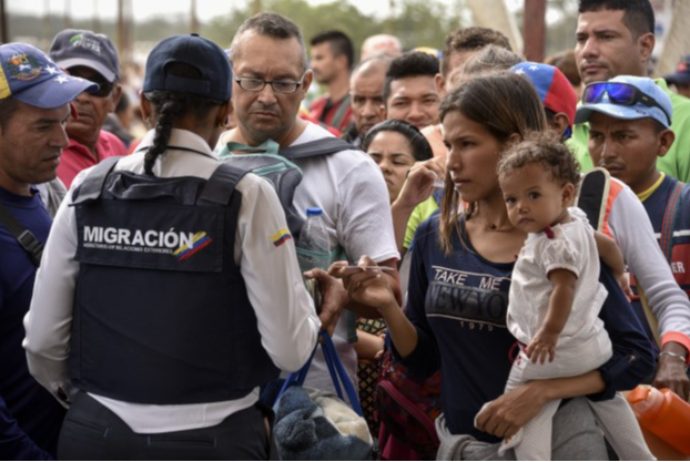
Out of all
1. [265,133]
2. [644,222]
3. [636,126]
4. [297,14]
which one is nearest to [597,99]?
[636,126]

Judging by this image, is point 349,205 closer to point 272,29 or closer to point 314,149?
point 314,149

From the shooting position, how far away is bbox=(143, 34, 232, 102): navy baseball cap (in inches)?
115

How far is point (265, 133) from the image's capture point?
404cm

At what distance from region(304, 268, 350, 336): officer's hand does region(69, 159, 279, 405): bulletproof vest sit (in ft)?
1.72

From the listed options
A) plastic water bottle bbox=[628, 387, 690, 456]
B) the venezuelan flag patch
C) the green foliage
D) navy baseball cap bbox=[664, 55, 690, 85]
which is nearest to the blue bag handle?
the venezuelan flag patch

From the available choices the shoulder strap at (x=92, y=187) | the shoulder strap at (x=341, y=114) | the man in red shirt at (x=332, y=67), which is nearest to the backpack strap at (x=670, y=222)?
the shoulder strap at (x=92, y=187)

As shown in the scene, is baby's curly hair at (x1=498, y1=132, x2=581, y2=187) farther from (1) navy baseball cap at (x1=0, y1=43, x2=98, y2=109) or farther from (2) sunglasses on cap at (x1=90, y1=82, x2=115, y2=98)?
(2) sunglasses on cap at (x1=90, y1=82, x2=115, y2=98)

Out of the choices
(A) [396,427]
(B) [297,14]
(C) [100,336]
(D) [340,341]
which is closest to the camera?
(C) [100,336]

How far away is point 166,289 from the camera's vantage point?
9.21 feet

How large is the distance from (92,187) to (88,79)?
2941 mm

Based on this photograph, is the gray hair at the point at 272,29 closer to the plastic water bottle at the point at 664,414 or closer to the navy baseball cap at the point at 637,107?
the navy baseball cap at the point at 637,107

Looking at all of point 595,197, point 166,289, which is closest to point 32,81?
point 166,289

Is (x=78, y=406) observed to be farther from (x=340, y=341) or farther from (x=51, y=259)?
(x=340, y=341)

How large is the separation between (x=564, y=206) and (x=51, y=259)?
5.33ft
